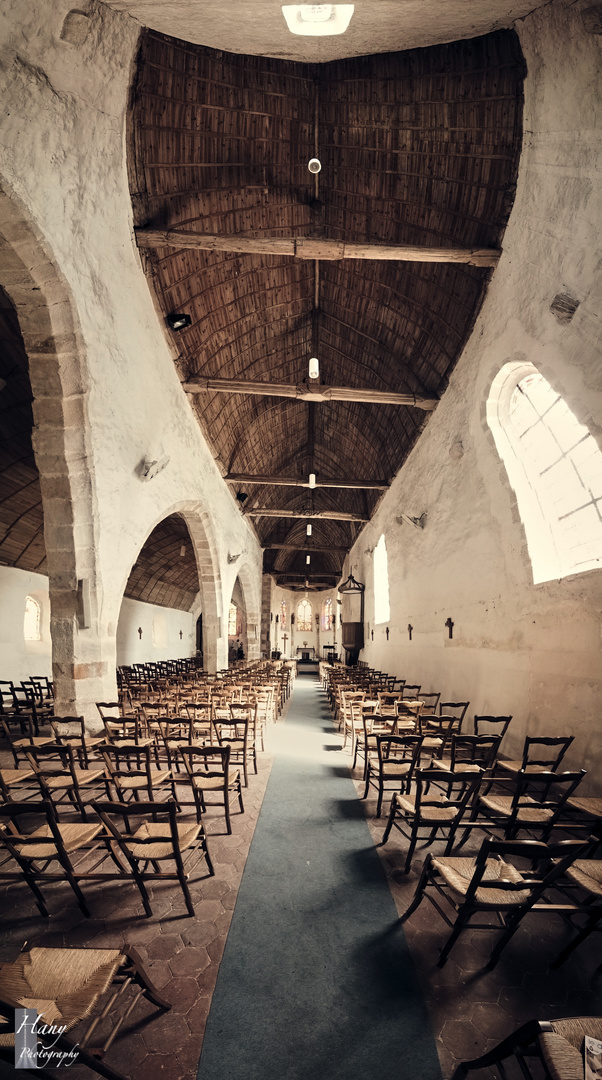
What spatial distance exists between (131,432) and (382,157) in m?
6.18

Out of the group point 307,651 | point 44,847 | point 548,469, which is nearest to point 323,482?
point 548,469

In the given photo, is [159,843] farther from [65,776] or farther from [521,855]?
[521,855]

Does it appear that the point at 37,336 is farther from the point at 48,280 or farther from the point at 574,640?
the point at 574,640

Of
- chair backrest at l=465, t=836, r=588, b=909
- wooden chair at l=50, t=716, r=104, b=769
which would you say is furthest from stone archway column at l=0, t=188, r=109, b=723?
chair backrest at l=465, t=836, r=588, b=909

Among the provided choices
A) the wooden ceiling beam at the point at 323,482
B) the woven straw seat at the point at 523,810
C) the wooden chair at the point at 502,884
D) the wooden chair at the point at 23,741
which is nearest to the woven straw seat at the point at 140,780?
the wooden chair at the point at 23,741

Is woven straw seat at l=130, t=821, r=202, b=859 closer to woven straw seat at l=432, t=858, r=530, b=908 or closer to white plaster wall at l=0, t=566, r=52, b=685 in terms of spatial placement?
woven straw seat at l=432, t=858, r=530, b=908

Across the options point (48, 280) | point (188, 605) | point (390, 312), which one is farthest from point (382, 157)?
point (188, 605)

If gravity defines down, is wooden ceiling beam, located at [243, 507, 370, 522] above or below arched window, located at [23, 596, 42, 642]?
above

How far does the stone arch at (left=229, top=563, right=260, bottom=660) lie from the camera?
2279 centimetres

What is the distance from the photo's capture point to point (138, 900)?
3.20m

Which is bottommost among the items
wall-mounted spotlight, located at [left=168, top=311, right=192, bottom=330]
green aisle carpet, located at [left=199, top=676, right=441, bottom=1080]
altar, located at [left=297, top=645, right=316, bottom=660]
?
altar, located at [left=297, top=645, right=316, bottom=660]

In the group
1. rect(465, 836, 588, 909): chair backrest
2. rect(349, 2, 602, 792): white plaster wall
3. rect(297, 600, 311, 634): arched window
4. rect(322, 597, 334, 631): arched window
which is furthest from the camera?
rect(297, 600, 311, 634): arched window

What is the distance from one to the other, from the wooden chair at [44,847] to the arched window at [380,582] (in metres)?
13.7

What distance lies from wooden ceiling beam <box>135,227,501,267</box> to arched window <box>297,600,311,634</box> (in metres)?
32.7
